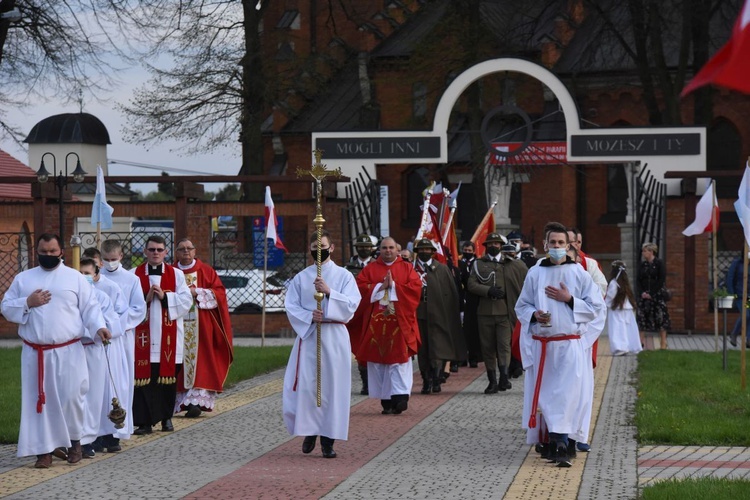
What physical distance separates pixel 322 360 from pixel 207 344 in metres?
2.87

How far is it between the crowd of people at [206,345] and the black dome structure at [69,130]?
1873 inches

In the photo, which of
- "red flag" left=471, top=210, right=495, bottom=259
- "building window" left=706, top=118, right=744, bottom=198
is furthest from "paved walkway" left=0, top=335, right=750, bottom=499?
"building window" left=706, top=118, right=744, bottom=198

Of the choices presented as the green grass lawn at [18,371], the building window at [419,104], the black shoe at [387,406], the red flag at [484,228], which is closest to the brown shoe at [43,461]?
the green grass lawn at [18,371]

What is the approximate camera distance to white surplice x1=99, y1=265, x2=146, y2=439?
39.1 feet

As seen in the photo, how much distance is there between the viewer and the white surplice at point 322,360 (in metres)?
11.5

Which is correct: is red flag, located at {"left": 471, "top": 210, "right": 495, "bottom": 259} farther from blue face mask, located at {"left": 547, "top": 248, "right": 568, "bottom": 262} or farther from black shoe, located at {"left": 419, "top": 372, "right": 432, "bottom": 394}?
blue face mask, located at {"left": 547, "top": 248, "right": 568, "bottom": 262}

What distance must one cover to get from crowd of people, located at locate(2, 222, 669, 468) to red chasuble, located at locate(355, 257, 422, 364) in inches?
0.7

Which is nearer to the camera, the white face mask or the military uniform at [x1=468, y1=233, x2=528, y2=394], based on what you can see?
the white face mask

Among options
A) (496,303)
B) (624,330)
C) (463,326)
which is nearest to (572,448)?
(496,303)

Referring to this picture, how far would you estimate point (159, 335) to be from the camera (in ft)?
43.9

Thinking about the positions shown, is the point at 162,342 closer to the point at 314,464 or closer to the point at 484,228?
the point at 314,464

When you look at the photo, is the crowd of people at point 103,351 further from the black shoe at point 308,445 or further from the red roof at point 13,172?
the red roof at point 13,172

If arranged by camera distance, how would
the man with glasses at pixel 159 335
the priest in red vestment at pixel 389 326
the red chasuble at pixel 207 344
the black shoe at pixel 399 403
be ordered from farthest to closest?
the priest in red vestment at pixel 389 326
the black shoe at pixel 399 403
the red chasuble at pixel 207 344
the man with glasses at pixel 159 335

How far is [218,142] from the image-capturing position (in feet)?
126
